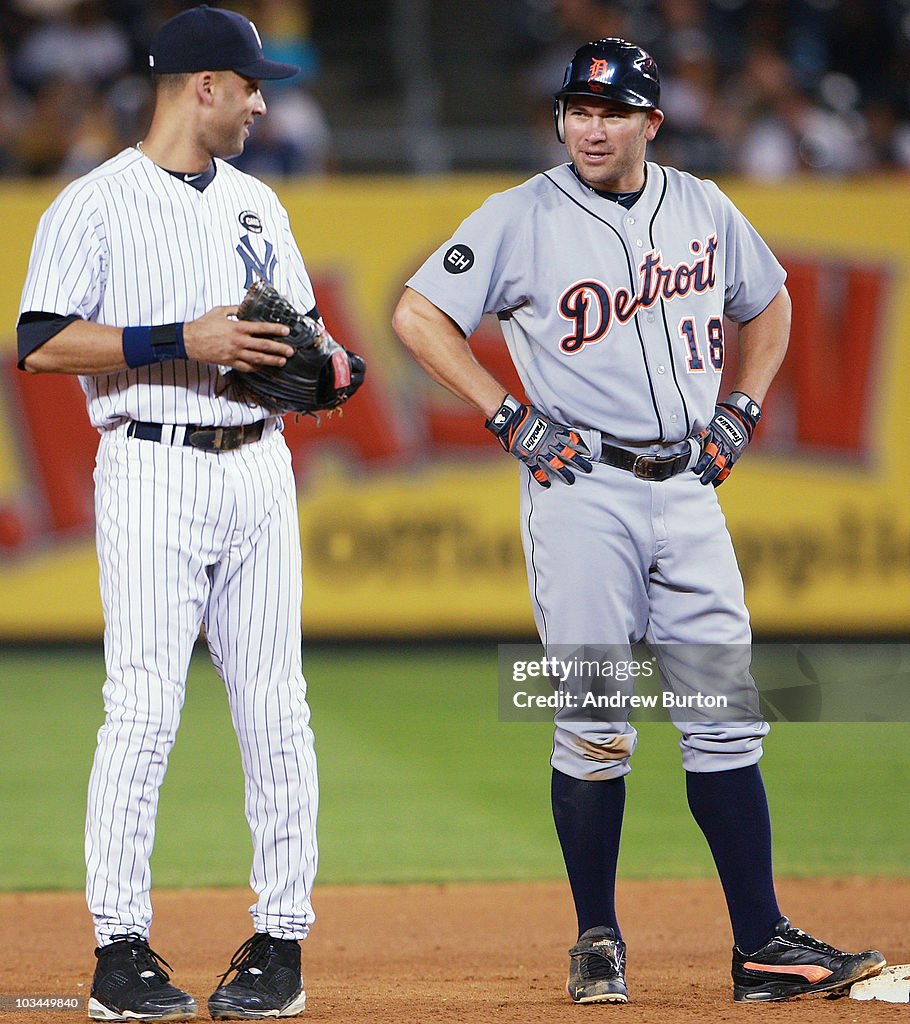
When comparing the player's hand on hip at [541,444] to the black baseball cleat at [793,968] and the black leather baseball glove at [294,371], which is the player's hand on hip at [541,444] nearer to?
the black leather baseball glove at [294,371]

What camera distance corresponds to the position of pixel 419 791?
696 cm

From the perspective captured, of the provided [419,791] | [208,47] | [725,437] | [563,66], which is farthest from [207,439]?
[563,66]

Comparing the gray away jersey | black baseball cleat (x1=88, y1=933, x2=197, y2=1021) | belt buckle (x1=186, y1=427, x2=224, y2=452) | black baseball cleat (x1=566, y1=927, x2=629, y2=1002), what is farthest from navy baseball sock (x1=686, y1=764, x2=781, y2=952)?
belt buckle (x1=186, y1=427, x2=224, y2=452)

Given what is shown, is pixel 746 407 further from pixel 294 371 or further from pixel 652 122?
pixel 294 371

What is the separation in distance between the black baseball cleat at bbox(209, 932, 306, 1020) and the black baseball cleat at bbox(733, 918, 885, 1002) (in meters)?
1.08

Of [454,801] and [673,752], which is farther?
[673,752]

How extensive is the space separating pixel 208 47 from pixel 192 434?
90 cm

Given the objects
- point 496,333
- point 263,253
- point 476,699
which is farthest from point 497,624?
point 263,253

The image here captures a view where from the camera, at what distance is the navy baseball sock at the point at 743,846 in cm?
376

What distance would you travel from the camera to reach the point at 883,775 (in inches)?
284

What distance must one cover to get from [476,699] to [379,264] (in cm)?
309

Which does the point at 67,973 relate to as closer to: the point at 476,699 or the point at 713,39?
the point at 476,699

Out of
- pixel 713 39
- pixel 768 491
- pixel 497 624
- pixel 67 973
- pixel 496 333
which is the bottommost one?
pixel 67 973

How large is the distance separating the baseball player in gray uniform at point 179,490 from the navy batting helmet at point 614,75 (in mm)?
743
